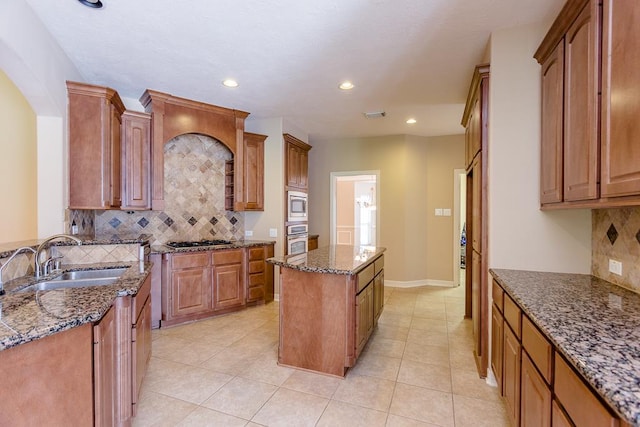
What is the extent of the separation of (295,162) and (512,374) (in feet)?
13.3

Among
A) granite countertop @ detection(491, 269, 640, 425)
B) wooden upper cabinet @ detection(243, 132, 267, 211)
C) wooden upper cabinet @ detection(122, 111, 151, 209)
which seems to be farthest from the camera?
wooden upper cabinet @ detection(243, 132, 267, 211)

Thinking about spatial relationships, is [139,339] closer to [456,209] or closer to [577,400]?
[577,400]

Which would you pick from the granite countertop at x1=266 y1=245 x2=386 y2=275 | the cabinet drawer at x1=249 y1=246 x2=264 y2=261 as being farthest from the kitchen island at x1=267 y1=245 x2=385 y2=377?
the cabinet drawer at x1=249 y1=246 x2=264 y2=261

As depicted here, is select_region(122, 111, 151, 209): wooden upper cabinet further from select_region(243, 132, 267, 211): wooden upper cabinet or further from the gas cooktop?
select_region(243, 132, 267, 211): wooden upper cabinet

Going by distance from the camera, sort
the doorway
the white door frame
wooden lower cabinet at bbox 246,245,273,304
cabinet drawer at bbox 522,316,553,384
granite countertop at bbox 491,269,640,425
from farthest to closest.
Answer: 1. the doorway
2. the white door frame
3. wooden lower cabinet at bbox 246,245,273,304
4. cabinet drawer at bbox 522,316,553,384
5. granite countertop at bbox 491,269,640,425

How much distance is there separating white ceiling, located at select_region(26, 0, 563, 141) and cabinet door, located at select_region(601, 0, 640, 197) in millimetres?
955

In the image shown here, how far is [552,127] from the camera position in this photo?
2.00 metres

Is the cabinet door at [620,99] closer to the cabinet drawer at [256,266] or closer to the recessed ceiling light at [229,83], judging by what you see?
the recessed ceiling light at [229,83]

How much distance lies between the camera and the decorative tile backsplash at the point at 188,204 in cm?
384

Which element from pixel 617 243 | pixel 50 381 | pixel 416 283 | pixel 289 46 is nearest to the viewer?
pixel 50 381

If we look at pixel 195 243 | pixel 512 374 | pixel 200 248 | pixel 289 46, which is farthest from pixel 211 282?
pixel 512 374

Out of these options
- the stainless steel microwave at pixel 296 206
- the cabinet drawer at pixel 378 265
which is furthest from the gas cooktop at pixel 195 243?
the cabinet drawer at pixel 378 265

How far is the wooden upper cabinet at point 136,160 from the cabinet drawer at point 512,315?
11.9 ft

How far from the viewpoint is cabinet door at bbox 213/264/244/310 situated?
393 cm
